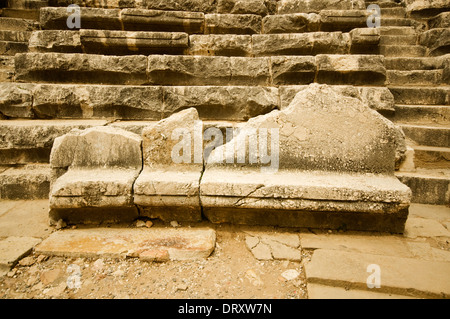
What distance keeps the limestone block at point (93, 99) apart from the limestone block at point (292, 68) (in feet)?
4.70

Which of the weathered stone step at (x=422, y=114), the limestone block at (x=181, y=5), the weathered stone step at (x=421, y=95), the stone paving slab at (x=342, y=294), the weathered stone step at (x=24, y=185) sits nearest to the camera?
the stone paving slab at (x=342, y=294)

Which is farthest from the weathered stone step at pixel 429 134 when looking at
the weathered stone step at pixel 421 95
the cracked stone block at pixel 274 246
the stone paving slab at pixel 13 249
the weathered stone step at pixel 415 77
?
the stone paving slab at pixel 13 249

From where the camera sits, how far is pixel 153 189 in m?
1.68

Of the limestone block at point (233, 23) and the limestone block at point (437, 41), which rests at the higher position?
the limestone block at point (233, 23)

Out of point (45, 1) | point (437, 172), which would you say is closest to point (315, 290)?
point (437, 172)

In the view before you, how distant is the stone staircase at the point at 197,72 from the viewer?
244 cm

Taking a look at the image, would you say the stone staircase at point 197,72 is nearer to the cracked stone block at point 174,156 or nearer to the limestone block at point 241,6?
the limestone block at point 241,6

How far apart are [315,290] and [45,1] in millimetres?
5316

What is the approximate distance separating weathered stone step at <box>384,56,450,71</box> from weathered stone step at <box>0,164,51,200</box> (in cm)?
457

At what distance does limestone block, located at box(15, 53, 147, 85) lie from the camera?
2.85 metres

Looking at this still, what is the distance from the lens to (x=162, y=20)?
131 inches

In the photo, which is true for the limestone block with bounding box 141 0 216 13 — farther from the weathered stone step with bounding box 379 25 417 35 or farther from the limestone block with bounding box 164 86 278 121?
the weathered stone step with bounding box 379 25 417 35

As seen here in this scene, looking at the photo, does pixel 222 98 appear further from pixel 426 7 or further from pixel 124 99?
pixel 426 7

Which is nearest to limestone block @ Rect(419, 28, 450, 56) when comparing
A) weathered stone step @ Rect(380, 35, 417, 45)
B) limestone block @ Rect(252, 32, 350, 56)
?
weathered stone step @ Rect(380, 35, 417, 45)
